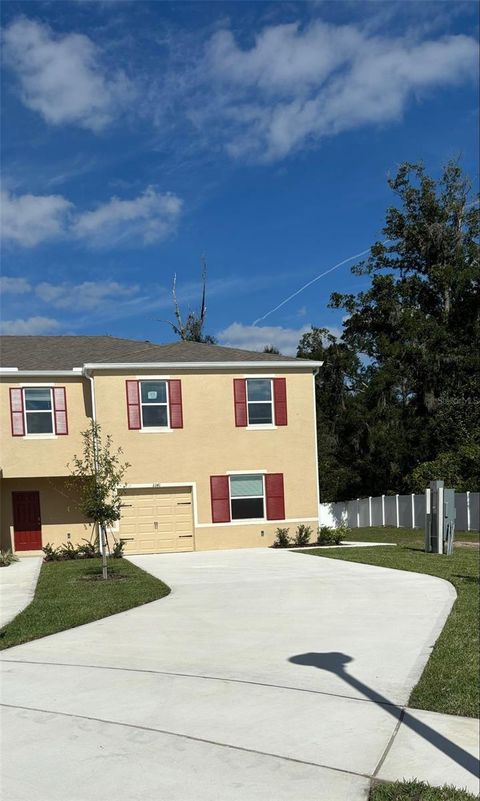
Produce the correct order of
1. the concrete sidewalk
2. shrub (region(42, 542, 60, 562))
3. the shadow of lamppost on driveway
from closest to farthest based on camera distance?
1. the shadow of lamppost on driveway
2. the concrete sidewalk
3. shrub (region(42, 542, 60, 562))

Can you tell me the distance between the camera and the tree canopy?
1559 inches

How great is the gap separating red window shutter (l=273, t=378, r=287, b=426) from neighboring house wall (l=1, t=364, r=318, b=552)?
0.15 meters

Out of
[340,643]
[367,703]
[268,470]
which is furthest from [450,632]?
[268,470]

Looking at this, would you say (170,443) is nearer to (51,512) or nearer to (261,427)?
(261,427)

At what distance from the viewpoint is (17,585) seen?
48.5 ft

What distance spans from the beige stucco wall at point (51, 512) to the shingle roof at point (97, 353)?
372 centimetres

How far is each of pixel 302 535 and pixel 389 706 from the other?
55.5 ft

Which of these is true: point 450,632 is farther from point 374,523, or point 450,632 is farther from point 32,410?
point 374,523

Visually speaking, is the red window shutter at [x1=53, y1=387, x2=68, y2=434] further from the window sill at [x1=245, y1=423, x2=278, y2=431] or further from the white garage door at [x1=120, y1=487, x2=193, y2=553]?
Result: the window sill at [x1=245, y1=423, x2=278, y2=431]

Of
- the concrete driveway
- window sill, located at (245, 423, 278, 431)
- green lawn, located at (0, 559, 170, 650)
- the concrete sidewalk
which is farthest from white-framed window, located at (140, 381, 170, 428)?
the concrete driveway

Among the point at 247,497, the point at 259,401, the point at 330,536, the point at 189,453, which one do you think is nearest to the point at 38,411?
the point at 189,453

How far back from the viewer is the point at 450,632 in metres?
9.02

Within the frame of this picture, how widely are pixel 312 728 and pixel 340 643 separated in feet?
9.46

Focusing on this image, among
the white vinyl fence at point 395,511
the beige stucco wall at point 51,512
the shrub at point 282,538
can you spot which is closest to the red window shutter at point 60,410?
the beige stucco wall at point 51,512
